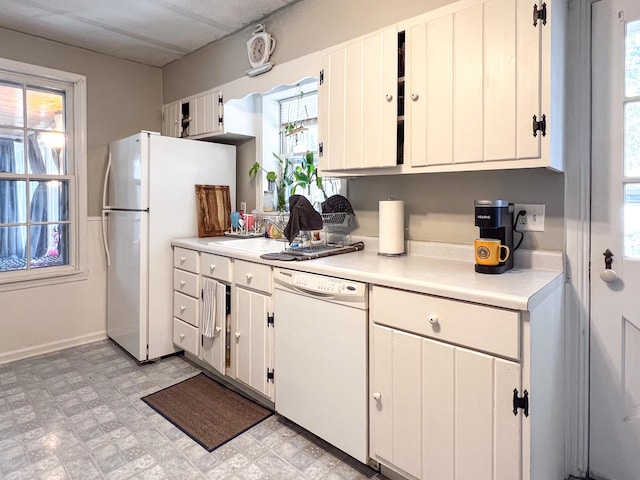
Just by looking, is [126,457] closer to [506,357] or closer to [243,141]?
[506,357]

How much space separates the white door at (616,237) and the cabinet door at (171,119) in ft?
10.1

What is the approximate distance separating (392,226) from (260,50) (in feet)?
5.53

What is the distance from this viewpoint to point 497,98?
5.07 ft

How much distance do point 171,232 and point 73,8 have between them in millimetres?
1638

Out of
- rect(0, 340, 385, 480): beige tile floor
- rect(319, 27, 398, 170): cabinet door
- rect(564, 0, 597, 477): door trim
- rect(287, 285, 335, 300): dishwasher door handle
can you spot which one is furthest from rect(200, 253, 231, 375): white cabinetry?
rect(564, 0, 597, 477): door trim

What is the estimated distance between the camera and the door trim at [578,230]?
164cm

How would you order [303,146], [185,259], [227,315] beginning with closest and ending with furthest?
[227,315] < [185,259] < [303,146]

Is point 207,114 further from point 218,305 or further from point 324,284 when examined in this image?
point 324,284

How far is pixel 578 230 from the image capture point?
5.43 ft

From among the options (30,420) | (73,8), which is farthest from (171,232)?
(73,8)

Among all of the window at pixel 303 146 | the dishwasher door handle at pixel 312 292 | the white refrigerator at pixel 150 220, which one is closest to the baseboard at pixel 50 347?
the white refrigerator at pixel 150 220

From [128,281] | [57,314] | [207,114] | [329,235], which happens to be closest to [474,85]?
[329,235]

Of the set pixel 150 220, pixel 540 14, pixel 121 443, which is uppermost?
pixel 540 14

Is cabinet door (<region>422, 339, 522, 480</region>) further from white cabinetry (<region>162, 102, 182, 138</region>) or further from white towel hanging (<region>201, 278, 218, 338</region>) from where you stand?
white cabinetry (<region>162, 102, 182, 138</region>)
